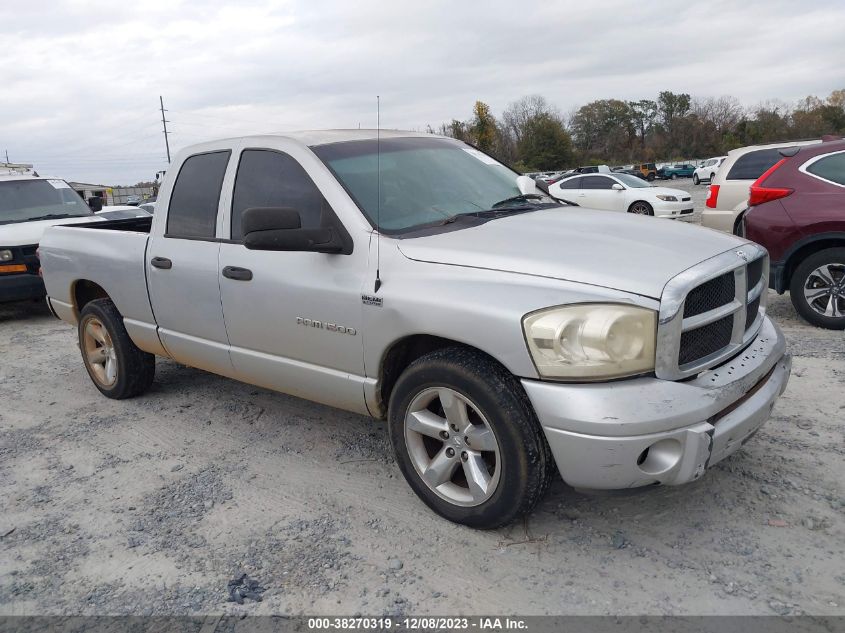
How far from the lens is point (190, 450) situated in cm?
428

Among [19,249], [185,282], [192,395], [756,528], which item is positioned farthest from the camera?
[19,249]

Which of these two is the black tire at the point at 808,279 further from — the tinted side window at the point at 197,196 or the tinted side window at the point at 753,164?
the tinted side window at the point at 197,196

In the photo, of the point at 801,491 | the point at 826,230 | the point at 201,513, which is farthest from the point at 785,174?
the point at 201,513

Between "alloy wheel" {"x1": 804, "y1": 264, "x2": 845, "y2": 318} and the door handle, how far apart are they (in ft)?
16.1

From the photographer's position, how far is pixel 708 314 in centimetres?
282

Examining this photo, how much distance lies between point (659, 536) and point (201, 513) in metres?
2.23

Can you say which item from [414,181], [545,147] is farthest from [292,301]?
[545,147]

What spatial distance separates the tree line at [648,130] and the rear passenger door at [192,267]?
159 ft

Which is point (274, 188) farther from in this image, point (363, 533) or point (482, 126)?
point (482, 126)

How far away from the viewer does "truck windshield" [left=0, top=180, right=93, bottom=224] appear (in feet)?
30.5

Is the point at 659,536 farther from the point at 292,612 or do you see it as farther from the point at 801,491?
the point at 292,612

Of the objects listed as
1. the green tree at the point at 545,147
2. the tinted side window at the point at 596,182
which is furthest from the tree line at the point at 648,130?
the tinted side window at the point at 596,182

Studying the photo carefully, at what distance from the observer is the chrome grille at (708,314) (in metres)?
2.61

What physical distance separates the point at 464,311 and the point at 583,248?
0.61m
